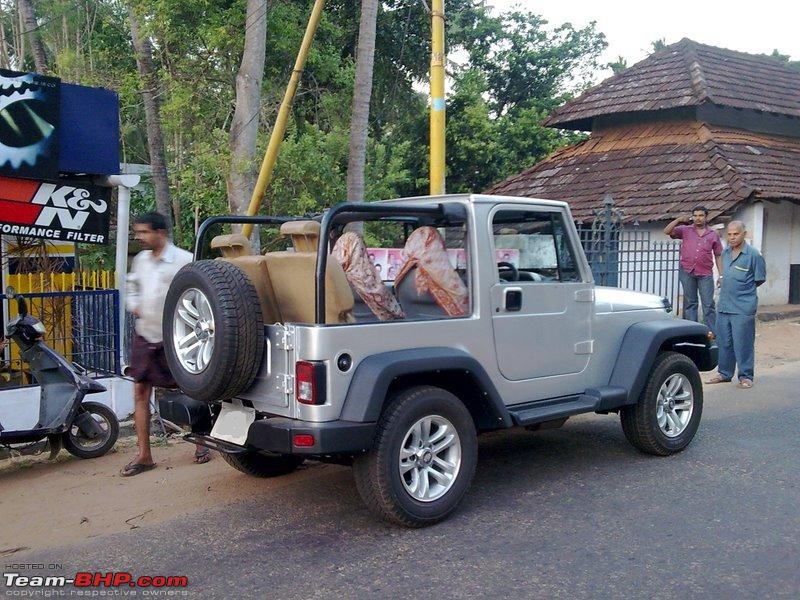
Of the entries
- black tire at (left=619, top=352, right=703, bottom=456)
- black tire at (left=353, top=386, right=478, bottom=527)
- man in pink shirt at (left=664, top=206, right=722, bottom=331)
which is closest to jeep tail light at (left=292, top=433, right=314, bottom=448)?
black tire at (left=353, top=386, right=478, bottom=527)

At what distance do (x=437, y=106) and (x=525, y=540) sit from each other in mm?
6644

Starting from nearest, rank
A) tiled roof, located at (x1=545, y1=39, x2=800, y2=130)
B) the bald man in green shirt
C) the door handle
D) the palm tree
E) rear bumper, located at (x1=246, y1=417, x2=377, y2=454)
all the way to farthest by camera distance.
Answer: rear bumper, located at (x1=246, y1=417, x2=377, y2=454) → the door handle → the bald man in green shirt → the palm tree → tiled roof, located at (x1=545, y1=39, x2=800, y2=130)

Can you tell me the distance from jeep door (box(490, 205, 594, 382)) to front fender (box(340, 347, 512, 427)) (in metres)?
0.30

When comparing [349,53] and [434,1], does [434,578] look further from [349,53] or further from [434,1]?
[349,53]

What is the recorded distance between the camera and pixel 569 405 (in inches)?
213

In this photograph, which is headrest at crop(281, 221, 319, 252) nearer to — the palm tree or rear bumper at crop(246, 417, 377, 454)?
rear bumper at crop(246, 417, 377, 454)

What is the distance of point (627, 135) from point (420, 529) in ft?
52.5

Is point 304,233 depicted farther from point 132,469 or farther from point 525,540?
point 132,469

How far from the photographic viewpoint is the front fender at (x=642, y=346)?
571 centimetres

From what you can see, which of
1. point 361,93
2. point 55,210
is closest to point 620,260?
point 361,93

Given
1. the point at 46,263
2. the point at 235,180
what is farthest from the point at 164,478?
the point at 235,180

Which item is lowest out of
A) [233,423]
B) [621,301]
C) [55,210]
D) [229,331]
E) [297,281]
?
[233,423]

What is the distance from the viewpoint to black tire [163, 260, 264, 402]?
435 cm

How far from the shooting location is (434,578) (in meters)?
3.98
